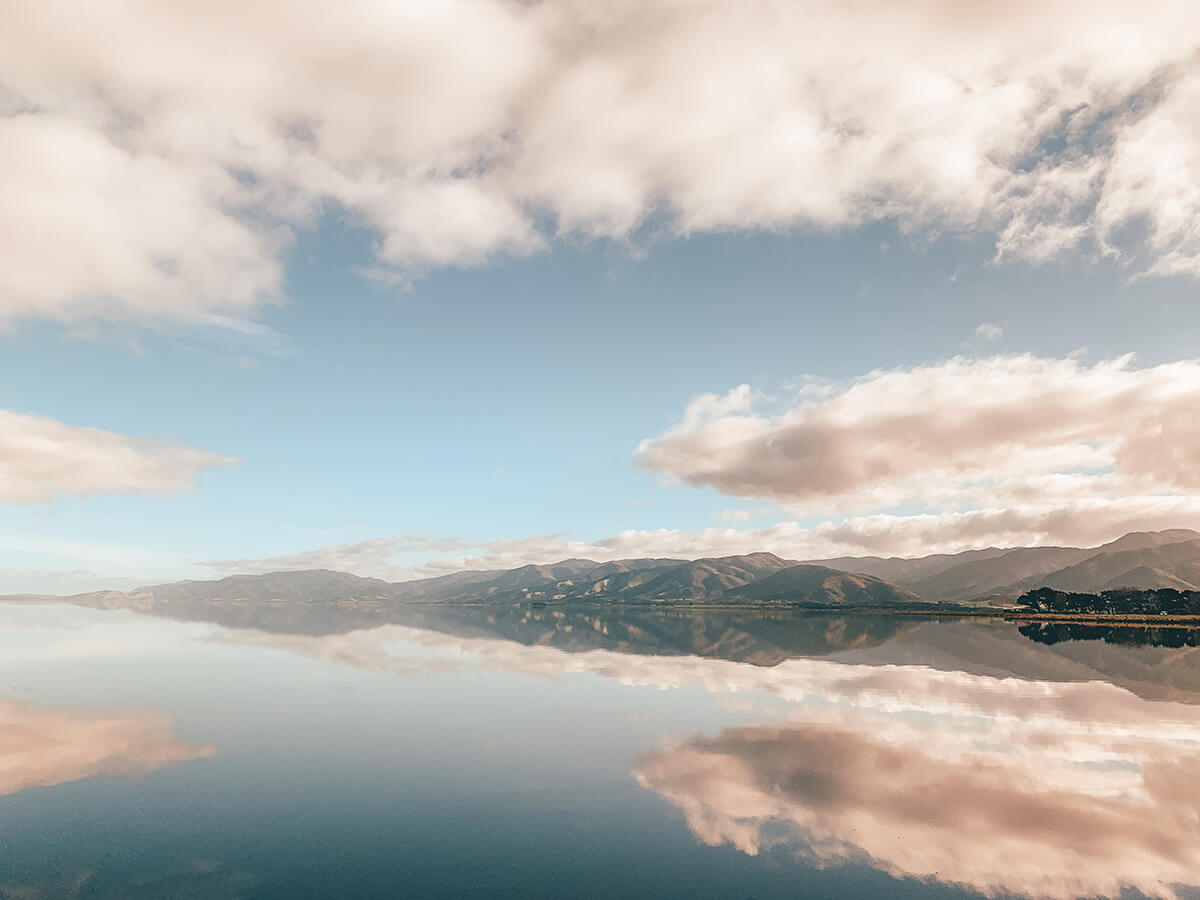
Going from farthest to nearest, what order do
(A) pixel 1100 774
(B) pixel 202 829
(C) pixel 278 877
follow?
(A) pixel 1100 774
(B) pixel 202 829
(C) pixel 278 877

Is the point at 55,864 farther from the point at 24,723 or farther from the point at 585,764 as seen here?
the point at 24,723

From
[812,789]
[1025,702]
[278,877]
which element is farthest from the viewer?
[1025,702]

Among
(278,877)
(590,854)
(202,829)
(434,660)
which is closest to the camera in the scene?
(278,877)

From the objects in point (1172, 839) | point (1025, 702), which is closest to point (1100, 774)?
point (1172, 839)

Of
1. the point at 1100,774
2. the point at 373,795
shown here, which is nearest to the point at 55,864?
the point at 373,795

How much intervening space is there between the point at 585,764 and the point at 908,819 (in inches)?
980

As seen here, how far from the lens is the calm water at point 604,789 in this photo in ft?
107

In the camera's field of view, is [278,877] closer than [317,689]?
Yes

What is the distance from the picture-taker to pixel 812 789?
147 ft

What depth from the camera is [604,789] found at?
1800 inches

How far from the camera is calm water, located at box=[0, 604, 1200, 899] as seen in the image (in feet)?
107

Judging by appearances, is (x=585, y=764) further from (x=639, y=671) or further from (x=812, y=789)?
(x=639, y=671)

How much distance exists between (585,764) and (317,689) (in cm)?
5756

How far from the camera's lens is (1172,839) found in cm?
3691
